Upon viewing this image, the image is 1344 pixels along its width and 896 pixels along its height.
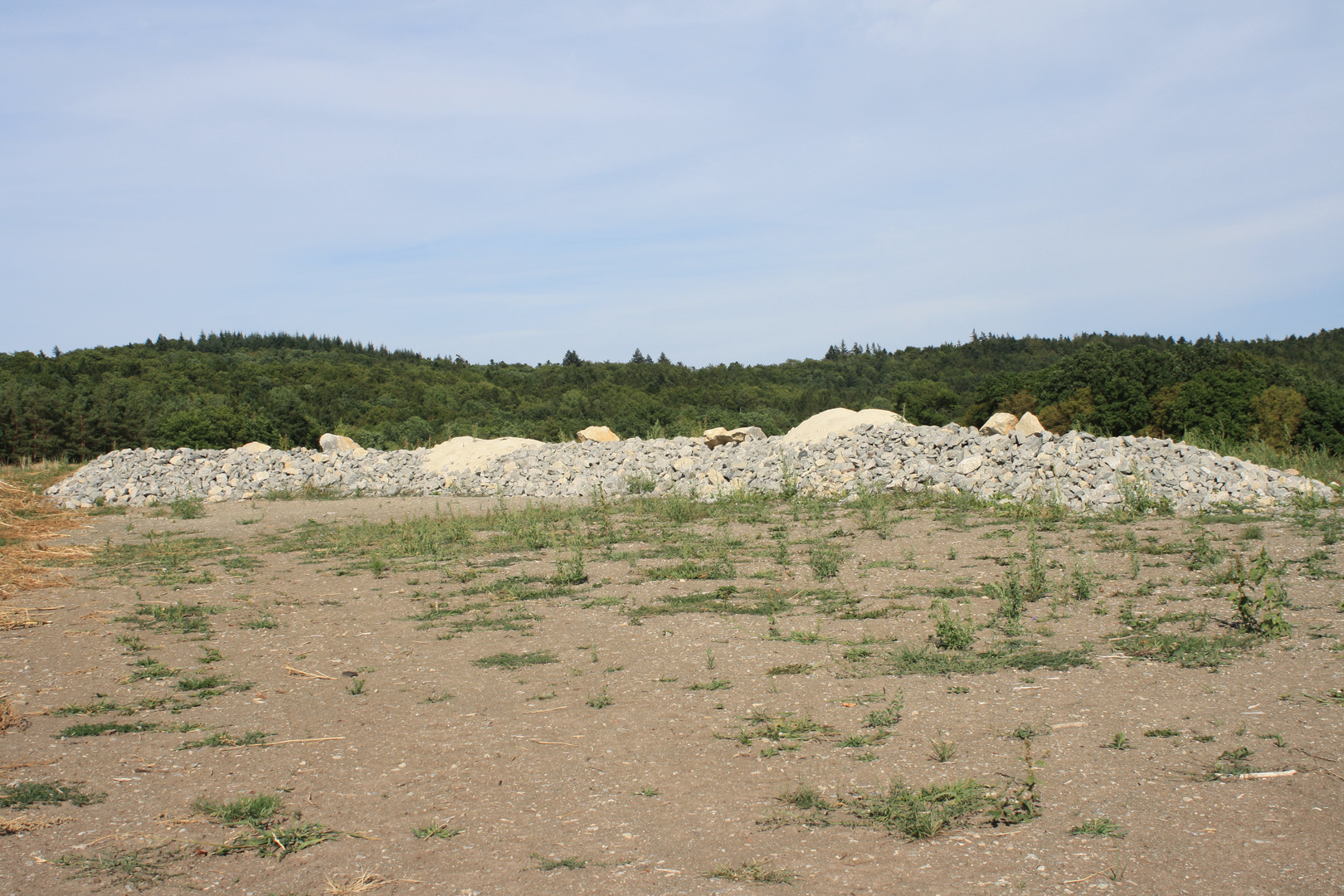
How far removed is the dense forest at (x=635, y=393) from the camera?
1022 inches

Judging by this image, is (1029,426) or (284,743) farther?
(1029,426)

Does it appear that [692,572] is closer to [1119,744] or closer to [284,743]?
[284,743]

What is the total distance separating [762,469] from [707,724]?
11.1 m

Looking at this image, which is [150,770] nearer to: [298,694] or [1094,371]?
[298,694]

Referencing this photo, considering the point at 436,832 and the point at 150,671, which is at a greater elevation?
the point at 150,671

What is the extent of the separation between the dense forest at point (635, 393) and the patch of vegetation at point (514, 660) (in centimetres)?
1430

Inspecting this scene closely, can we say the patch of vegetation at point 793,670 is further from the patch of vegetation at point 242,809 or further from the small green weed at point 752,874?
the patch of vegetation at point 242,809

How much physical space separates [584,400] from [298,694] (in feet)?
138

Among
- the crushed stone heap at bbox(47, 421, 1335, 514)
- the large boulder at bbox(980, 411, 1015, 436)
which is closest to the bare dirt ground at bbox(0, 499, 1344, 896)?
the crushed stone heap at bbox(47, 421, 1335, 514)

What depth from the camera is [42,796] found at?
13.1 feet

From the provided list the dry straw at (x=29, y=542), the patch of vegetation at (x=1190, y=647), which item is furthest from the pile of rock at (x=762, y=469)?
the patch of vegetation at (x=1190, y=647)

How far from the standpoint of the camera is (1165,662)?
556 cm

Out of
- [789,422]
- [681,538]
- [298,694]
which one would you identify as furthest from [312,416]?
[298,694]

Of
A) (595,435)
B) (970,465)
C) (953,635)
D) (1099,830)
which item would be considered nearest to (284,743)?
(1099,830)
